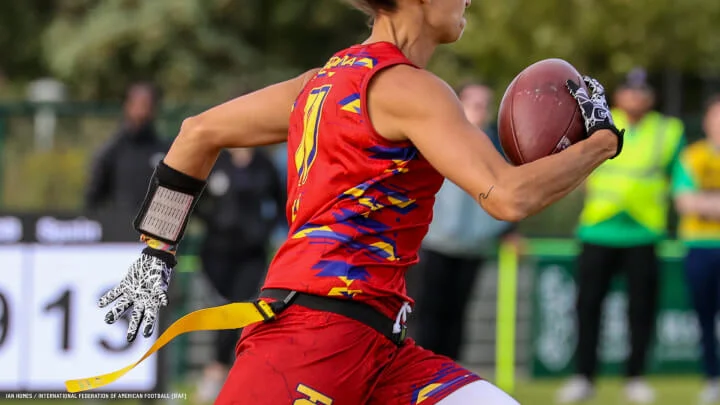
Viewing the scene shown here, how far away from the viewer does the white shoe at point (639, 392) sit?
32.0 feet

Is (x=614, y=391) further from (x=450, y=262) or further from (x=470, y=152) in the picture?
(x=470, y=152)

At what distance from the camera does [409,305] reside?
416 centimetres

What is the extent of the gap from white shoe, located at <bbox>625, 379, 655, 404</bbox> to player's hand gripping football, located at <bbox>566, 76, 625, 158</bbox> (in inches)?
237

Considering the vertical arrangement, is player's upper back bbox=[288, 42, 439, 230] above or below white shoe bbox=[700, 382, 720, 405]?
above

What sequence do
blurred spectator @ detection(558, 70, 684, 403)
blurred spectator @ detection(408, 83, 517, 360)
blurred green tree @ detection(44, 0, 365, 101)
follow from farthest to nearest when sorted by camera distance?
blurred green tree @ detection(44, 0, 365, 101) → blurred spectator @ detection(558, 70, 684, 403) → blurred spectator @ detection(408, 83, 517, 360)

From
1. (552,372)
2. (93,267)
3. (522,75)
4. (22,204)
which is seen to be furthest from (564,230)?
(522,75)

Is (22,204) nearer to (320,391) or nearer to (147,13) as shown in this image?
(320,391)

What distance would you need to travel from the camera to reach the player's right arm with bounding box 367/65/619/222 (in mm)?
3709

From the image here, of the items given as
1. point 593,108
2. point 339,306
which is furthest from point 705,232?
point 339,306

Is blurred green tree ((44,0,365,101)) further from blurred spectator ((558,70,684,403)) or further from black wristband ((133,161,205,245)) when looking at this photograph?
black wristband ((133,161,205,245))

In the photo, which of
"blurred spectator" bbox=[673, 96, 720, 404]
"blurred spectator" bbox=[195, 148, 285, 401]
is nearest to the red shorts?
"blurred spectator" bbox=[195, 148, 285, 401]

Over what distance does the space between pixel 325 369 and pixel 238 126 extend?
0.86m

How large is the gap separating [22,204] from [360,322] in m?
9.55

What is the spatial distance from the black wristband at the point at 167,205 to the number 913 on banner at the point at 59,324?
13.3 ft
